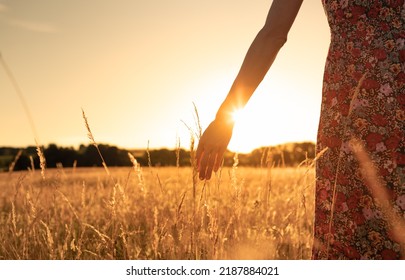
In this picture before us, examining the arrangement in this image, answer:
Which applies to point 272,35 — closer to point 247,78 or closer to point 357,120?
point 247,78

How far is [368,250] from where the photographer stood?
1941 millimetres

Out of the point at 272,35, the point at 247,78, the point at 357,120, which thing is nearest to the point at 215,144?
the point at 247,78

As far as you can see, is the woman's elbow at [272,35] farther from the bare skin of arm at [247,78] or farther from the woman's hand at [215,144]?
the woman's hand at [215,144]

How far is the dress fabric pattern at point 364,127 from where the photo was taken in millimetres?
1871

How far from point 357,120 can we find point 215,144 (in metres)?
0.63

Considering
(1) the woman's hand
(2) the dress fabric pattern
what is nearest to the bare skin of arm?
(1) the woman's hand

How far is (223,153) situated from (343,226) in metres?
0.65

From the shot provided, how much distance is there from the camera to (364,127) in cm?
193

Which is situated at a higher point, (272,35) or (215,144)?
(272,35)

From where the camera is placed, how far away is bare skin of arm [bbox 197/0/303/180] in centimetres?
177

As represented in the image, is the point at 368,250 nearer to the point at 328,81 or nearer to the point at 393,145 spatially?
the point at 393,145

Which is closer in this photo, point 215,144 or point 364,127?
point 215,144
